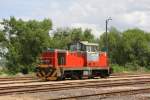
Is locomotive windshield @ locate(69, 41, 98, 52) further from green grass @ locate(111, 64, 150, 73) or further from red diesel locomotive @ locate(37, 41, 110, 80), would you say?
green grass @ locate(111, 64, 150, 73)

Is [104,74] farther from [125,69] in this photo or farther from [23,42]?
[125,69]

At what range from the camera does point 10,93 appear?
1953 cm

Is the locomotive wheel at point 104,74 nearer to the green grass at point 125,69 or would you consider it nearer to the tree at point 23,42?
the tree at point 23,42

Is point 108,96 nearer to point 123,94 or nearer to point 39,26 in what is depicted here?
point 123,94

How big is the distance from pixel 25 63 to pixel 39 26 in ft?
20.0

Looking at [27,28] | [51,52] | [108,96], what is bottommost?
[108,96]

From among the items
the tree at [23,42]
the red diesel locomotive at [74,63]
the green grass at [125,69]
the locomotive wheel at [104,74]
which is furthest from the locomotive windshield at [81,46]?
the green grass at [125,69]

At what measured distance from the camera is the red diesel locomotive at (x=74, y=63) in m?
31.1

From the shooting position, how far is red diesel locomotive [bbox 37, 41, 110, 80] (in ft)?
102

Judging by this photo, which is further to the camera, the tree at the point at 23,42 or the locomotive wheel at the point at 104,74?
the tree at the point at 23,42

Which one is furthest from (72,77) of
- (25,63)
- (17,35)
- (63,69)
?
(17,35)

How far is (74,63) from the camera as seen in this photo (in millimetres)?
32281

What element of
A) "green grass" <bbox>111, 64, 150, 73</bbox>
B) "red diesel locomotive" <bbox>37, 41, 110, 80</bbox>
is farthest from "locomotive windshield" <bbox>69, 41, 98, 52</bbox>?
"green grass" <bbox>111, 64, 150, 73</bbox>

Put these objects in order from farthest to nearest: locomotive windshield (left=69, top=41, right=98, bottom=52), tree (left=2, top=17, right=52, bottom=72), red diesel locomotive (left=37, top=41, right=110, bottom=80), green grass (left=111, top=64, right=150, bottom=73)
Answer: green grass (left=111, top=64, right=150, bottom=73)
tree (left=2, top=17, right=52, bottom=72)
locomotive windshield (left=69, top=41, right=98, bottom=52)
red diesel locomotive (left=37, top=41, right=110, bottom=80)
